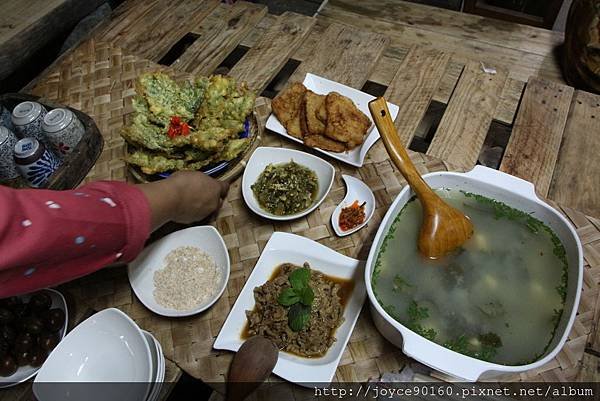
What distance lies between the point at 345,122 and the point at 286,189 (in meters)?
0.37

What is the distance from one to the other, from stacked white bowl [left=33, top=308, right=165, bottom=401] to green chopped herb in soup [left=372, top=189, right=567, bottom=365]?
714 millimetres

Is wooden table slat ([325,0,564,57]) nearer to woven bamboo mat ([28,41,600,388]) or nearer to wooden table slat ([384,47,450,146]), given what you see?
wooden table slat ([384,47,450,146])

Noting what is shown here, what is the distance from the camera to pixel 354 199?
5.47 feet

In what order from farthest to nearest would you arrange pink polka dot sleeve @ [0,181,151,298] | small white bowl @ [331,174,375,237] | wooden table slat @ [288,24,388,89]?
wooden table slat @ [288,24,388,89] → small white bowl @ [331,174,375,237] → pink polka dot sleeve @ [0,181,151,298]

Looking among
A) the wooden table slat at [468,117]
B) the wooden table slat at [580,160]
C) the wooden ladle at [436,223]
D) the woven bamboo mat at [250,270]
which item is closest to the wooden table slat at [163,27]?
the woven bamboo mat at [250,270]

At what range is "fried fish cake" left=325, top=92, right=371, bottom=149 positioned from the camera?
174cm

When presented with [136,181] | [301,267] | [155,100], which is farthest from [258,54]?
[301,267]

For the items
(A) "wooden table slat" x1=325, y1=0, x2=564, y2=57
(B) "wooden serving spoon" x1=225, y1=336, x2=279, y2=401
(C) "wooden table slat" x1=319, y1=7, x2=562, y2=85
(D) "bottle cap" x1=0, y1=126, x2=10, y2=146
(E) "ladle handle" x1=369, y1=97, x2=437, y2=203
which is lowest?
(B) "wooden serving spoon" x1=225, y1=336, x2=279, y2=401

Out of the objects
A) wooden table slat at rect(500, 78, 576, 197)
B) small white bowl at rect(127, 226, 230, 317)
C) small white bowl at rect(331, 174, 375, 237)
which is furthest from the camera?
wooden table slat at rect(500, 78, 576, 197)

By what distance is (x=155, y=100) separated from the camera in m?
1.81

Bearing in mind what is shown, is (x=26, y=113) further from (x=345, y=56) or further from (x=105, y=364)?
(x=345, y=56)

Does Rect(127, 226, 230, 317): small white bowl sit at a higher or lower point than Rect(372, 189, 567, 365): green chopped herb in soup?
lower

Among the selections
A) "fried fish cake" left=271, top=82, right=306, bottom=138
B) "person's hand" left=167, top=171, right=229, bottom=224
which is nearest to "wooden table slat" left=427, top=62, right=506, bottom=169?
"fried fish cake" left=271, top=82, right=306, bottom=138

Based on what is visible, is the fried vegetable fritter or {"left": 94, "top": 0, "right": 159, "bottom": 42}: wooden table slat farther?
{"left": 94, "top": 0, "right": 159, "bottom": 42}: wooden table slat
